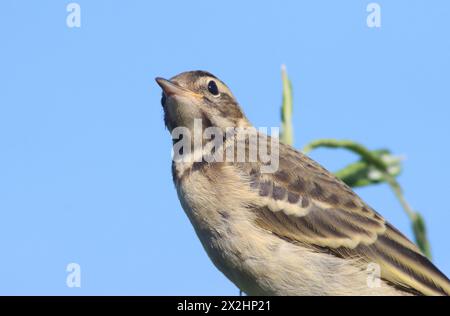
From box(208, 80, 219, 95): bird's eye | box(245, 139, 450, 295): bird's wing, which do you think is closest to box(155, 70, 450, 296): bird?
box(245, 139, 450, 295): bird's wing

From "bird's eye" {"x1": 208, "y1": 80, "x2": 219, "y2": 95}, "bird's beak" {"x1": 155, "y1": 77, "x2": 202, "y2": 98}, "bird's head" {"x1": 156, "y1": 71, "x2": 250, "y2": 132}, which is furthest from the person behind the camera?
"bird's eye" {"x1": 208, "y1": 80, "x2": 219, "y2": 95}

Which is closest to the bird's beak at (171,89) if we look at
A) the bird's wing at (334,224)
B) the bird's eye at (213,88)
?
the bird's eye at (213,88)

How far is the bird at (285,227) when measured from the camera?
6250 millimetres

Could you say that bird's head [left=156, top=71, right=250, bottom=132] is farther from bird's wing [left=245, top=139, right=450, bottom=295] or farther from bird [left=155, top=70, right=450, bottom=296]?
bird's wing [left=245, top=139, right=450, bottom=295]

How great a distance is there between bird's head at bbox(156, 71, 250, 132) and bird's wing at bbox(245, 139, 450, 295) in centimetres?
101

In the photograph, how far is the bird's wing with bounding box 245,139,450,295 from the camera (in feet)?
21.1

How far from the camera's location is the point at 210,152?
766 cm

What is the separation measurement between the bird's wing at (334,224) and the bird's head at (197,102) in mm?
1010

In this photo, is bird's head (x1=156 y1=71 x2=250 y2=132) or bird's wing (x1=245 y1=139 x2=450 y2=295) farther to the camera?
bird's head (x1=156 y1=71 x2=250 y2=132)

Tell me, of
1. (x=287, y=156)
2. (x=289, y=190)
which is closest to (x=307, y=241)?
(x=289, y=190)

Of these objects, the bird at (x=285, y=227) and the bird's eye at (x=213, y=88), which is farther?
the bird's eye at (x=213, y=88)

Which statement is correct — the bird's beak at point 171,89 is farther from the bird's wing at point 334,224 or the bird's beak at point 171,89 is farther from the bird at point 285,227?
the bird's wing at point 334,224

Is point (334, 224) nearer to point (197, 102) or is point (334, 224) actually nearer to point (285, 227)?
point (285, 227)
